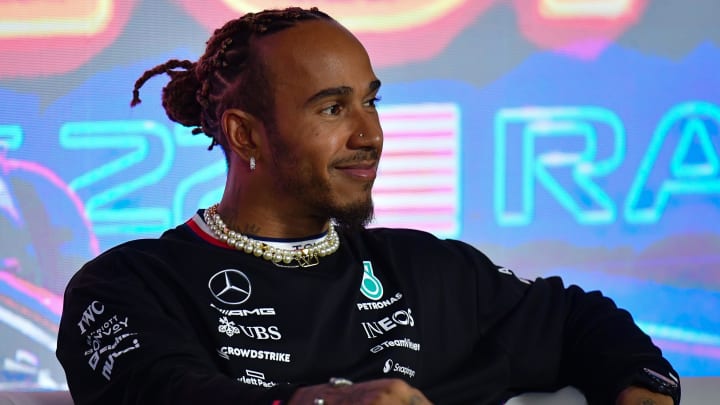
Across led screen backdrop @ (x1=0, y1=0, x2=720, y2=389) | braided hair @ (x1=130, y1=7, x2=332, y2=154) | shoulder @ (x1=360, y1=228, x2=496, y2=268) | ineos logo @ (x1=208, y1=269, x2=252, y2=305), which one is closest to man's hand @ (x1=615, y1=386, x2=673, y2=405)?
shoulder @ (x1=360, y1=228, x2=496, y2=268)

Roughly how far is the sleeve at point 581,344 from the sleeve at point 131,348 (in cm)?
63

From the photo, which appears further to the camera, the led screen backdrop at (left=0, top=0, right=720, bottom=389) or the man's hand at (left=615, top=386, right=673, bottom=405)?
the led screen backdrop at (left=0, top=0, right=720, bottom=389)

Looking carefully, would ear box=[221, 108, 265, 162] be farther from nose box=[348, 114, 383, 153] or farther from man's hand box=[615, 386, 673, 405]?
man's hand box=[615, 386, 673, 405]

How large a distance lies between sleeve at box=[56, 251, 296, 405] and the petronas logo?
341 millimetres

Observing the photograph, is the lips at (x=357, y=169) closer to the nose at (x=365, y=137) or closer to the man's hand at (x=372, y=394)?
the nose at (x=365, y=137)

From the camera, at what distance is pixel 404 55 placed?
3619 mm

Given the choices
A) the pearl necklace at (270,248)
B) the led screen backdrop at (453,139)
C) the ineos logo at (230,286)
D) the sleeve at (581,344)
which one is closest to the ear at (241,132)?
the pearl necklace at (270,248)

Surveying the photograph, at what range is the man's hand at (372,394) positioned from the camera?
1.33m

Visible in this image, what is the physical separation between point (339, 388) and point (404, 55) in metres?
2.37

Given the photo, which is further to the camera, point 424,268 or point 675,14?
point 675,14

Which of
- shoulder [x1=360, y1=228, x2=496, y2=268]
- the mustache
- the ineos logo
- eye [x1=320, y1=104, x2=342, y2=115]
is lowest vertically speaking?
the ineos logo

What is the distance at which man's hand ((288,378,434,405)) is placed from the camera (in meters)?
1.33

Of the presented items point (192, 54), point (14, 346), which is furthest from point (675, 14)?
point (14, 346)

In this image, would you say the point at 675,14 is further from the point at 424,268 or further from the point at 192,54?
the point at 424,268
